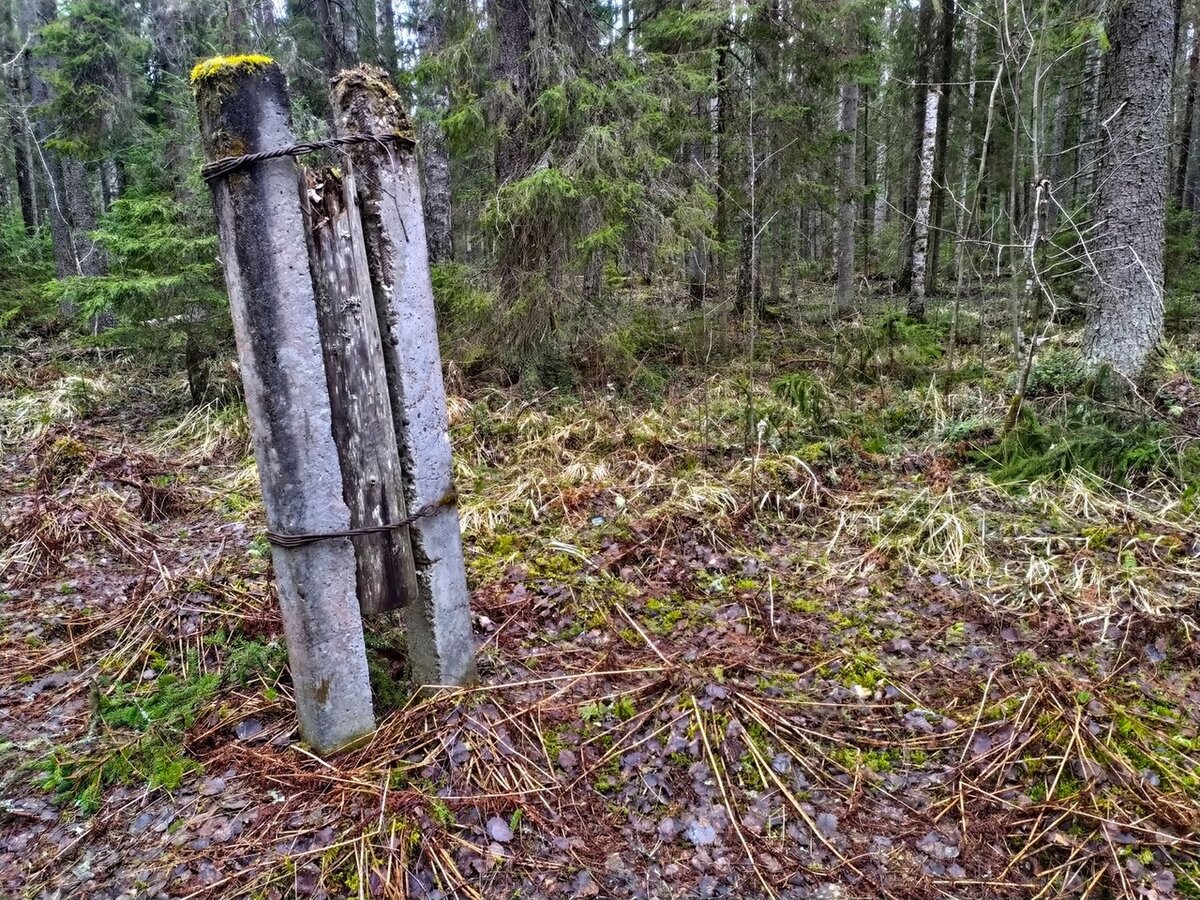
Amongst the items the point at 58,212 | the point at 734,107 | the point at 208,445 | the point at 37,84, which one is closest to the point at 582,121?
the point at 734,107

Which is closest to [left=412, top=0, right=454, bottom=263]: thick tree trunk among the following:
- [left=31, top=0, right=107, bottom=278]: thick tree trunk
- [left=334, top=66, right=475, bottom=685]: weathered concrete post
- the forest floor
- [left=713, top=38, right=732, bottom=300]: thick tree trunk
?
[left=713, top=38, right=732, bottom=300]: thick tree trunk

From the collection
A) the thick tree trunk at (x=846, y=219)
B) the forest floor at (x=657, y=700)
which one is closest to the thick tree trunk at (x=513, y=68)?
the forest floor at (x=657, y=700)

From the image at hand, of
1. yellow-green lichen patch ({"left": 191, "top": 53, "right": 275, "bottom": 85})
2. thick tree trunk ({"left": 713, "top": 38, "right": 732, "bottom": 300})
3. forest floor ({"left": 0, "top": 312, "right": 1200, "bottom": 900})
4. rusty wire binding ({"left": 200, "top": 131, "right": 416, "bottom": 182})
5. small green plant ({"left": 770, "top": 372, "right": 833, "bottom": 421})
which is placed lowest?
forest floor ({"left": 0, "top": 312, "right": 1200, "bottom": 900})

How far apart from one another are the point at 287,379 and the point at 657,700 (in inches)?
77.3

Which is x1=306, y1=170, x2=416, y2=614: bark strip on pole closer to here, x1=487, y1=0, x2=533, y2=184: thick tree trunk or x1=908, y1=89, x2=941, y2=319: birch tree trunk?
x1=487, y1=0, x2=533, y2=184: thick tree trunk

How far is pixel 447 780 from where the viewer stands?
246cm

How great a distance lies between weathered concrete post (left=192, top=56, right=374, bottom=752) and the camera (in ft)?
6.93

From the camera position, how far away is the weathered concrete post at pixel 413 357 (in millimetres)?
2332

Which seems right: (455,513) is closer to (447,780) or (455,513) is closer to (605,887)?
(447,780)

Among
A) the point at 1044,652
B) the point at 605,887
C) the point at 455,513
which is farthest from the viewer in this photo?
the point at 1044,652

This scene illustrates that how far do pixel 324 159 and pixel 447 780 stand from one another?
233cm

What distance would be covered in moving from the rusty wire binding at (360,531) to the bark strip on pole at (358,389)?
2cm

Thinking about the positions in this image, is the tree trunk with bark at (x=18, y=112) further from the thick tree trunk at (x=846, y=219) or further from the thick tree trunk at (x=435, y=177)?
the thick tree trunk at (x=846, y=219)

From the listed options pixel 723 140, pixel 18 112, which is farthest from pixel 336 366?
pixel 18 112
